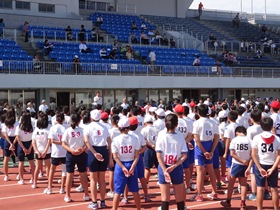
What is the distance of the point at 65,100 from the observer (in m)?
28.8

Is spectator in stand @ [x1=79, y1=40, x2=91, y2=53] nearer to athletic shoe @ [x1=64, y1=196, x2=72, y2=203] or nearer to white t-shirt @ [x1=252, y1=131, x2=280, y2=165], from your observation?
athletic shoe @ [x1=64, y1=196, x2=72, y2=203]

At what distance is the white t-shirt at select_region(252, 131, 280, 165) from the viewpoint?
8281 millimetres

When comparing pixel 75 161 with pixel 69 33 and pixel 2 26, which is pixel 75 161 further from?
pixel 69 33

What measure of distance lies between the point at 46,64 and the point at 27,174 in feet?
41.3

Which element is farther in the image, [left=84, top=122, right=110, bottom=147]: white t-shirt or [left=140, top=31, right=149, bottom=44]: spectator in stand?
[left=140, top=31, right=149, bottom=44]: spectator in stand

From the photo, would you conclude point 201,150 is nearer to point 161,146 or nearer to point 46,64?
point 161,146

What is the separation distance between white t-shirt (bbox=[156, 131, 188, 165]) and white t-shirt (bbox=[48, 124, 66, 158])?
351 centimetres

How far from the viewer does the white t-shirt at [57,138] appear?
427 inches

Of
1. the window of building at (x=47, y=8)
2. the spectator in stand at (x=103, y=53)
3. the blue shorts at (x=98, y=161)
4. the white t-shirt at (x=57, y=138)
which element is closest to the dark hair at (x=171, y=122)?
the blue shorts at (x=98, y=161)

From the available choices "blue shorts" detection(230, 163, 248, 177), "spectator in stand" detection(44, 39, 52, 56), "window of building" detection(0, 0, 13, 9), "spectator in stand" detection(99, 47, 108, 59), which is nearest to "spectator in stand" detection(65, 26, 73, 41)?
"spectator in stand" detection(99, 47, 108, 59)

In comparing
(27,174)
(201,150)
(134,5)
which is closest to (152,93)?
(134,5)

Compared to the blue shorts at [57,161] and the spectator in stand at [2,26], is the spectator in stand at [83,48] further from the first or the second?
the blue shorts at [57,161]

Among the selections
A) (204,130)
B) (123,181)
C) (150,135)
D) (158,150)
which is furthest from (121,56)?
(158,150)

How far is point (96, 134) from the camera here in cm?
962
